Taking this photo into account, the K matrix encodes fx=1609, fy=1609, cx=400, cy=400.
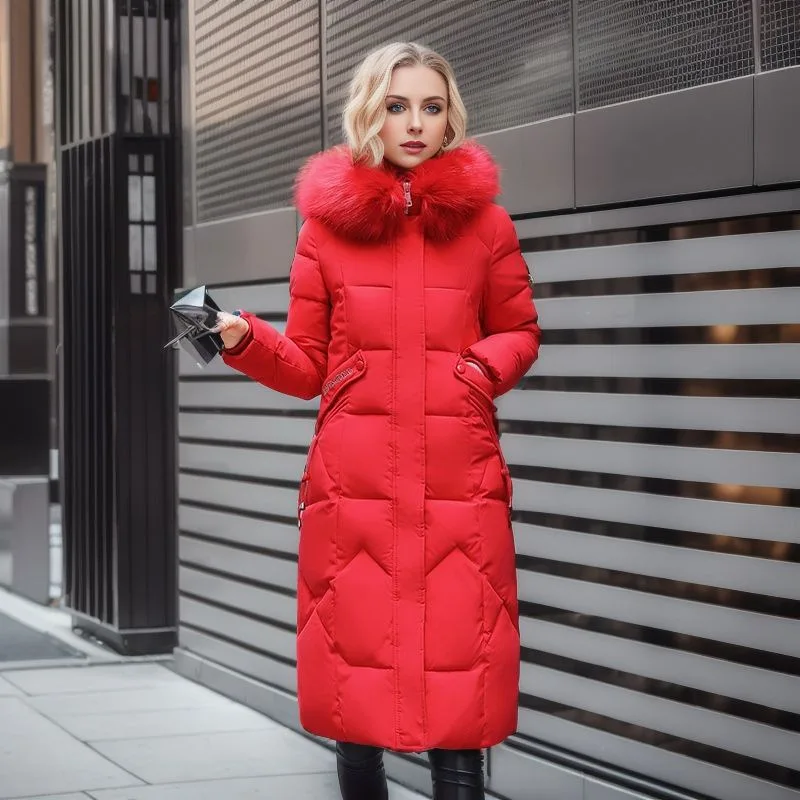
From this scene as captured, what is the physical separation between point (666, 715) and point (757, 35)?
1.73m

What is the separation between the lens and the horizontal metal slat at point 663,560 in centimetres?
383

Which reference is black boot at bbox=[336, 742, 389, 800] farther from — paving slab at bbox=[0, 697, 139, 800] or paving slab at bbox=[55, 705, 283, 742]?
paving slab at bbox=[55, 705, 283, 742]

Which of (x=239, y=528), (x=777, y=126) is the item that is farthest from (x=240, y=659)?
(x=777, y=126)

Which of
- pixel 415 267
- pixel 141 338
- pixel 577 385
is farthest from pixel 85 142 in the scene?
pixel 415 267

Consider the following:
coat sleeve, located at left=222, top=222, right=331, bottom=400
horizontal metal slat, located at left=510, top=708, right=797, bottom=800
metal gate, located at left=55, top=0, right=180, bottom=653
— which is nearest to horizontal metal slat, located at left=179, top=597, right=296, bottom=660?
metal gate, located at left=55, top=0, right=180, bottom=653

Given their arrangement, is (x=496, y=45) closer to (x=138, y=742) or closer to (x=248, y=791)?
(x=248, y=791)

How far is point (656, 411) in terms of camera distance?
422cm

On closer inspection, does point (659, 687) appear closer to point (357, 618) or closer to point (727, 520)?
point (727, 520)

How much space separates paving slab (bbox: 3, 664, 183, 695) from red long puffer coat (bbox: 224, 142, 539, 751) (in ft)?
11.8

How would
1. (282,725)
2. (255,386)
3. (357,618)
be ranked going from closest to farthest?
(357,618) < (282,725) < (255,386)

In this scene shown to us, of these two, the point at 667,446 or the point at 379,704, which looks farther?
the point at 667,446

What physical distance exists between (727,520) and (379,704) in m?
1.01

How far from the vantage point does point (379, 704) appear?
141 inches

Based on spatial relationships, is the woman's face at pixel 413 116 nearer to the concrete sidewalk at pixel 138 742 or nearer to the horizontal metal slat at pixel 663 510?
the horizontal metal slat at pixel 663 510
